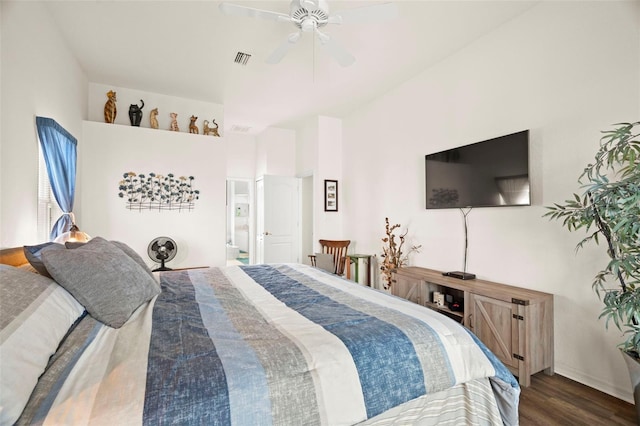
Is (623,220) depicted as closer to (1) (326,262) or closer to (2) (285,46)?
(2) (285,46)

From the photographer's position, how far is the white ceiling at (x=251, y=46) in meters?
2.50

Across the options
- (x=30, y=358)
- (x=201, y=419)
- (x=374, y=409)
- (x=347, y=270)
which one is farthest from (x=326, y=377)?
(x=347, y=270)

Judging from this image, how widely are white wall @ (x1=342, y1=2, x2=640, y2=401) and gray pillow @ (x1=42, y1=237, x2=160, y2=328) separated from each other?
281 centimetres

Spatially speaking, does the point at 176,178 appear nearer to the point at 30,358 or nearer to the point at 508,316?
the point at 30,358

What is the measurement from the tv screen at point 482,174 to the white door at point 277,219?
2.96 metres

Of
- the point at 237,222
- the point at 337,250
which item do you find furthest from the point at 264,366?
the point at 237,222

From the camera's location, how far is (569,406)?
194cm

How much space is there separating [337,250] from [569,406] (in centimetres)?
318

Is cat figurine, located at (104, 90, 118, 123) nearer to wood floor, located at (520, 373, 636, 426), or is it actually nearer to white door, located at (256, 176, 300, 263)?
white door, located at (256, 176, 300, 263)

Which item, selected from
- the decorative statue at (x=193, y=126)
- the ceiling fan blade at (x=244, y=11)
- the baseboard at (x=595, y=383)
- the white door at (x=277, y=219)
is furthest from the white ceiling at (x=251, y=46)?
the baseboard at (x=595, y=383)

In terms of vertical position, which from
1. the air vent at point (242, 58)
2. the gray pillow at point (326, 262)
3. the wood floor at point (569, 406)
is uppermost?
the air vent at point (242, 58)

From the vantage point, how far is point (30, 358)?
0.87 m

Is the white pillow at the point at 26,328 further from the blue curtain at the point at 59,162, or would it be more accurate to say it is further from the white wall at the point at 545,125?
the white wall at the point at 545,125

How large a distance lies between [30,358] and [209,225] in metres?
3.52
